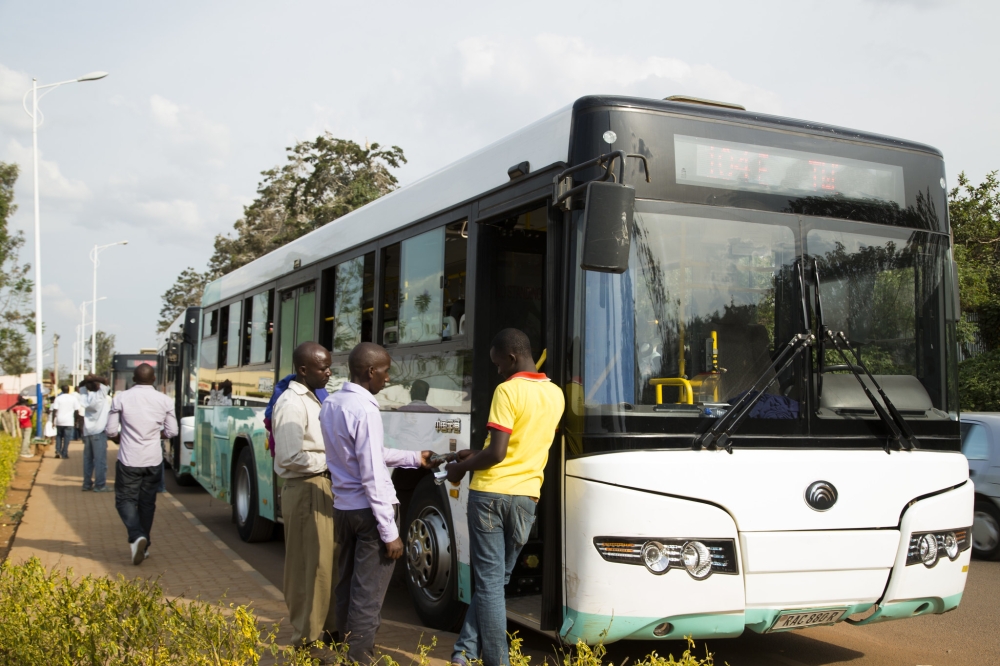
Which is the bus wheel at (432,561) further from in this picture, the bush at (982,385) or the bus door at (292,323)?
the bush at (982,385)

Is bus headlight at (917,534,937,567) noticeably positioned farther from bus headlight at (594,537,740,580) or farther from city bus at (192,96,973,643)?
bus headlight at (594,537,740,580)

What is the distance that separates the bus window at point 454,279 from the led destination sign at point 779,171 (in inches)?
71.0

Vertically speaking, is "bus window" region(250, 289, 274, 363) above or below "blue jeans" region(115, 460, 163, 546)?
above

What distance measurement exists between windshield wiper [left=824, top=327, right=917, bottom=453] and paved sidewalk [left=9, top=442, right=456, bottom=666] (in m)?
3.00

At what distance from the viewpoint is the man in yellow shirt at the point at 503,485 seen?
490cm

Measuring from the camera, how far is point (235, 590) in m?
7.99

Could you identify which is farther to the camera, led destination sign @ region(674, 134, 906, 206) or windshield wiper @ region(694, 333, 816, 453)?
led destination sign @ region(674, 134, 906, 206)

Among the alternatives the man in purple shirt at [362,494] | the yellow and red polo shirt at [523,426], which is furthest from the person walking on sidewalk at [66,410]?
the yellow and red polo shirt at [523,426]

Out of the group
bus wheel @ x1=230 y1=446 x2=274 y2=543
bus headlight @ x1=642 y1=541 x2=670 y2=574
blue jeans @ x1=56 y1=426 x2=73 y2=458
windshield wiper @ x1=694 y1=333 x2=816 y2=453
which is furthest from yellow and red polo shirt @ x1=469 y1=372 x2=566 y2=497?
blue jeans @ x1=56 y1=426 x2=73 y2=458

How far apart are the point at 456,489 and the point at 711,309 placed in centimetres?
219

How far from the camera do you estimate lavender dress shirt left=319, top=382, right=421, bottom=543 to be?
505cm

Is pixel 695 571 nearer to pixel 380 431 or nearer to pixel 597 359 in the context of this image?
pixel 597 359

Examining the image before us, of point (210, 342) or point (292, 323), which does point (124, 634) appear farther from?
point (210, 342)

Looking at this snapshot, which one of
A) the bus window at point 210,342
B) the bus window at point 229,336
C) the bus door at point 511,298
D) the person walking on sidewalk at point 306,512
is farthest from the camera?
the bus window at point 210,342
